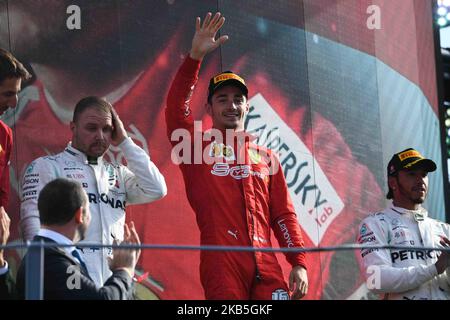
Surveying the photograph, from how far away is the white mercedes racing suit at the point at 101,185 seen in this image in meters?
4.52

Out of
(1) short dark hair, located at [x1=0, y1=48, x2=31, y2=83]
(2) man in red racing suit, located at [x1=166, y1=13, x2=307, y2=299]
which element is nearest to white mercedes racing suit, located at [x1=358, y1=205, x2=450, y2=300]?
(2) man in red racing suit, located at [x1=166, y1=13, x2=307, y2=299]

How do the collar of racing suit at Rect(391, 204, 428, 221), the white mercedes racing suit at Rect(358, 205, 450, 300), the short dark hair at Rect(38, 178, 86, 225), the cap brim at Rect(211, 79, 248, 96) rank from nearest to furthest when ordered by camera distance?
the short dark hair at Rect(38, 178, 86, 225)
the white mercedes racing suit at Rect(358, 205, 450, 300)
the cap brim at Rect(211, 79, 248, 96)
the collar of racing suit at Rect(391, 204, 428, 221)

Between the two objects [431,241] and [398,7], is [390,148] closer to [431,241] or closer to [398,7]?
[398,7]

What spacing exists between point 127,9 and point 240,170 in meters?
2.06

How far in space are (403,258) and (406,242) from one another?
77cm

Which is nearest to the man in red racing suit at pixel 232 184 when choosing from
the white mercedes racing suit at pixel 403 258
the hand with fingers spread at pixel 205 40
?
the hand with fingers spread at pixel 205 40

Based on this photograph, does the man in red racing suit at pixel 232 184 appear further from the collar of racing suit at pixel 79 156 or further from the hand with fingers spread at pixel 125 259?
the hand with fingers spread at pixel 125 259

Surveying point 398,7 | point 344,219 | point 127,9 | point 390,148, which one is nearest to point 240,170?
point 127,9

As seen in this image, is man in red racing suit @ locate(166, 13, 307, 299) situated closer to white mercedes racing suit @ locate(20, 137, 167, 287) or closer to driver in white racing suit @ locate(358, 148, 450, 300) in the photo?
white mercedes racing suit @ locate(20, 137, 167, 287)

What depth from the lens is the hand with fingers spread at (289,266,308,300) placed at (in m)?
4.46

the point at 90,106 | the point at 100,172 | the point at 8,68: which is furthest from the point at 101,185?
the point at 8,68

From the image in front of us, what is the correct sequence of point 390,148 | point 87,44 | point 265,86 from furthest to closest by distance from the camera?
point 390,148
point 265,86
point 87,44

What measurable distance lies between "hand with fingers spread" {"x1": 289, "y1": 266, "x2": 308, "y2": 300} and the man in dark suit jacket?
2.86ft
